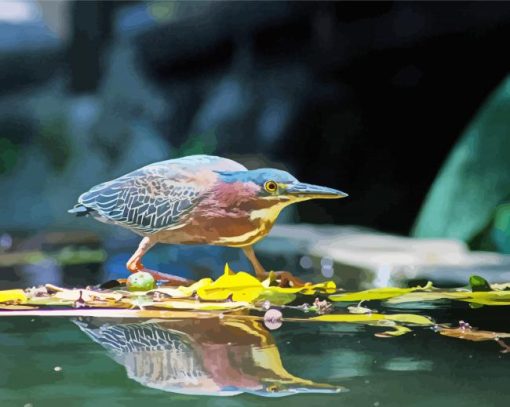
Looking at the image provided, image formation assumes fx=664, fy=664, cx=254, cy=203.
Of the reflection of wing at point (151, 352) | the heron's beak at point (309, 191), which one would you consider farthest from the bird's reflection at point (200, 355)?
the heron's beak at point (309, 191)

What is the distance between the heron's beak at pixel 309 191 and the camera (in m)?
2.51

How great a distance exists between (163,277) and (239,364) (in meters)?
1.06

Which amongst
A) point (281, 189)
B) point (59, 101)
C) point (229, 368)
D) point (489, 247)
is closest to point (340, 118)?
Answer: point (281, 189)

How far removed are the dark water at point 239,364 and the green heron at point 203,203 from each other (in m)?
0.62

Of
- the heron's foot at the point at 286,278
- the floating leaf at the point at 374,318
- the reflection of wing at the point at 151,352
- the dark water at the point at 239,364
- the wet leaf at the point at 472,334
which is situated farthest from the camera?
the heron's foot at the point at 286,278

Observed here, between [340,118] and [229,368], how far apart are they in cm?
157

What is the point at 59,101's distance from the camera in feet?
9.11

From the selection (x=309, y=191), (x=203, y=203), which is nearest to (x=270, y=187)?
(x=309, y=191)

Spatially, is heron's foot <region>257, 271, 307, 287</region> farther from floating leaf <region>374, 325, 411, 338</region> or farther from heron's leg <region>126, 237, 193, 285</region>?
floating leaf <region>374, 325, 411, 338</region>

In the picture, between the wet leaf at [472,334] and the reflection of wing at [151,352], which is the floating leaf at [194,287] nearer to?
the reflection of wing at [151,352]

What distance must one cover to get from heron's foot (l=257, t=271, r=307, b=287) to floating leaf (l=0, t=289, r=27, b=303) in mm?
853

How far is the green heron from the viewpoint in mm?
2488

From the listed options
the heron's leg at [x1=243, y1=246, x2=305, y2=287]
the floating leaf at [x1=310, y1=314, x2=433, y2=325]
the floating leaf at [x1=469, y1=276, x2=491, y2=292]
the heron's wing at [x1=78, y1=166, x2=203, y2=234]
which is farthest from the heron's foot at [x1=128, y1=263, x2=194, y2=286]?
the floating leaf at [x1=469, y1=276, x2=491, y2=292]

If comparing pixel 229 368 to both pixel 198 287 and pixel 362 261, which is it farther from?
pixel 362 261
